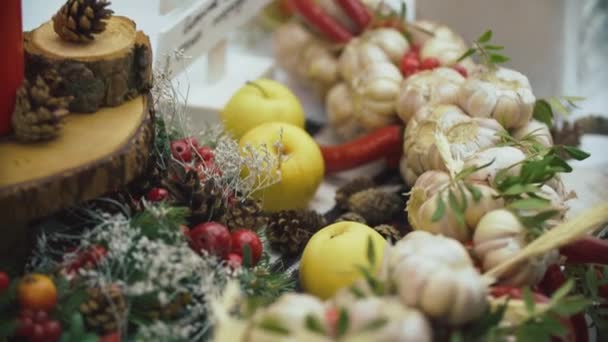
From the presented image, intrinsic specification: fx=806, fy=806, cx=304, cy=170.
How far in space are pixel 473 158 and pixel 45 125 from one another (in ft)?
1.61

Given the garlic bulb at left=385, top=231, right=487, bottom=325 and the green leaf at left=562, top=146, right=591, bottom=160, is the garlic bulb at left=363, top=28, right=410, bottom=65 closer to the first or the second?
the green leaf at left=562, top=146, right=591, bottom=160

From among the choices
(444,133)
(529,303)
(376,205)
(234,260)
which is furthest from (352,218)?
(529,303)

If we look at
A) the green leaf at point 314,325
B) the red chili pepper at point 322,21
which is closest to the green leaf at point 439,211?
the green leaf at point 314,325

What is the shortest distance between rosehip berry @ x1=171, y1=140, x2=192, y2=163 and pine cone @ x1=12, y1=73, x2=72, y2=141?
215 millimetres

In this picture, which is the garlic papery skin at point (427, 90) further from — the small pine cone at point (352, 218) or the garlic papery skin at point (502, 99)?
the small pine cone at point (352, 218)

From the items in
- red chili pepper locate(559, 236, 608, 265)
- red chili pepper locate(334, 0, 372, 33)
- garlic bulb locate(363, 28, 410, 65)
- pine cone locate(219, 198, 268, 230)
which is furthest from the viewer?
red chili pepper locate(334, 0, 372, 33)

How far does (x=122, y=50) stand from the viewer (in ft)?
3.11

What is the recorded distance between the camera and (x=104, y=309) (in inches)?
32.2

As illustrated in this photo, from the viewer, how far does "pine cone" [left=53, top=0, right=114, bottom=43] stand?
37.3 inches

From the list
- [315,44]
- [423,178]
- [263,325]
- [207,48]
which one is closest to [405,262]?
[263,325]

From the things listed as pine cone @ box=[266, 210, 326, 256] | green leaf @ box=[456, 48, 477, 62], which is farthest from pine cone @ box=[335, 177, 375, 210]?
green leaf @ box=[456, 48, 477, 62]

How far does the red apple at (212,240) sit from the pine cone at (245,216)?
0.08 metres

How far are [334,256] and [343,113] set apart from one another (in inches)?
20.8

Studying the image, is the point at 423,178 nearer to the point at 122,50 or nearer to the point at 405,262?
the point at 405,262
